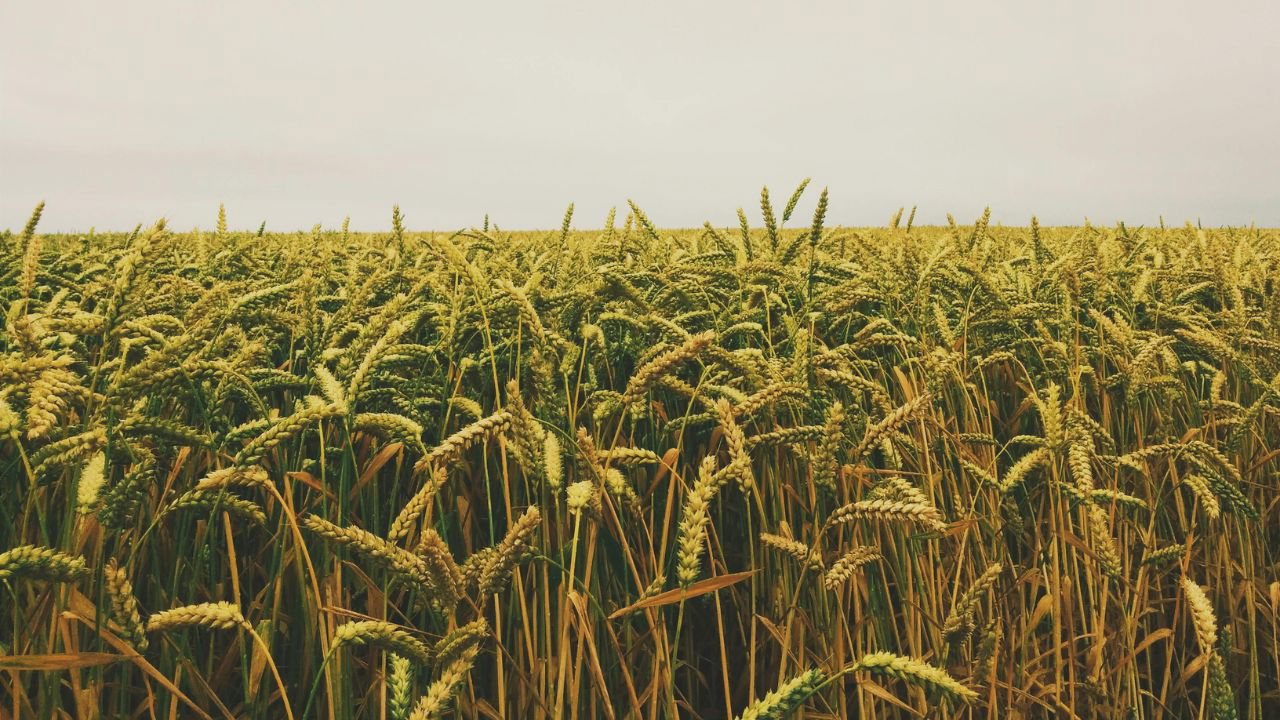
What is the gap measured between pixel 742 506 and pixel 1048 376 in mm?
1160

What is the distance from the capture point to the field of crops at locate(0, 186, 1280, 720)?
1.13 metres

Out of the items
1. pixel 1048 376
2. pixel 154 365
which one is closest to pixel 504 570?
pixel 154 365

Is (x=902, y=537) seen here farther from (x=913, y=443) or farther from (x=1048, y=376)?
(x=1048, y=376)

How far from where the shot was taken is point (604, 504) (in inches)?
61.9

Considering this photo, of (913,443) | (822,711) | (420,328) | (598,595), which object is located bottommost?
(822,711)

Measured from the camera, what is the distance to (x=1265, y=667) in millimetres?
2322

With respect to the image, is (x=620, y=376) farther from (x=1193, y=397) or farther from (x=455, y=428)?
(x=1193, y=397)

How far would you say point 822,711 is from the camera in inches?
67.3

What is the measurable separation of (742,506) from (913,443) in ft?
1.51

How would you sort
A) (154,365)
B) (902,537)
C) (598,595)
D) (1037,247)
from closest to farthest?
(154,365)
(598,595)
(902,537)
(1037,247)

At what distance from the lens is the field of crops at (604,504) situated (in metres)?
1.13

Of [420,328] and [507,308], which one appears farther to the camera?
[420,328]

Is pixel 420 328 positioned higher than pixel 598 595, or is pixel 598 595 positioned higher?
pixel 420 328

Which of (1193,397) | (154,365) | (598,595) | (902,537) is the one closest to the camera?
(154,365)
